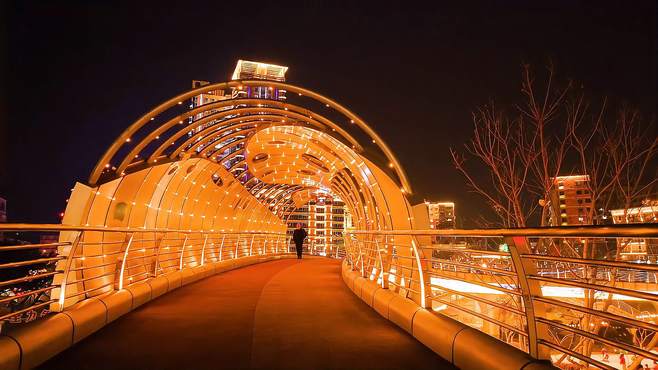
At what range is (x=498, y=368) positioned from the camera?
3.66 m

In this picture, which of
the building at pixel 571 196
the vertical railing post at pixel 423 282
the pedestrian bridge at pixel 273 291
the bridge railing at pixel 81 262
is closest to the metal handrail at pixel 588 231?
the pedestrian bridge at pixel 273 291

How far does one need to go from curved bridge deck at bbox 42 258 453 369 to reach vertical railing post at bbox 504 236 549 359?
1033mm

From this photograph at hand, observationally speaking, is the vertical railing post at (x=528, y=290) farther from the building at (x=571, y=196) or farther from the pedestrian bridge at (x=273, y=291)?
the building at (x=571, y=196)

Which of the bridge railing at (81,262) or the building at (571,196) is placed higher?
the building at (571,196)

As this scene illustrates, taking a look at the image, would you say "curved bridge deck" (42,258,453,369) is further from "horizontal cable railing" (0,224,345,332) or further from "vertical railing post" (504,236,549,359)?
"vertical railing post" (504,236,549,359)

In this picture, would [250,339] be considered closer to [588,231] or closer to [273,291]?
[588,231]

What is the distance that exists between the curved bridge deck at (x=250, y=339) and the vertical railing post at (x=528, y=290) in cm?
103

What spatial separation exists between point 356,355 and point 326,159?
15009 millimetres

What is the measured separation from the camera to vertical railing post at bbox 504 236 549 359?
11.8 ft

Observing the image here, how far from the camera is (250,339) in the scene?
5516 mm

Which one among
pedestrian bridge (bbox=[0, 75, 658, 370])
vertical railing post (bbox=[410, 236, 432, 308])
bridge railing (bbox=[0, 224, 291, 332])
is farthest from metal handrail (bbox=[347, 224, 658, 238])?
bridge railing (bbox=[0, 224, 291, 332])

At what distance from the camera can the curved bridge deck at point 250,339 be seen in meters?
4.54

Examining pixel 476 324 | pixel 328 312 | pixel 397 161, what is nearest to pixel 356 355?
pixel 328 312

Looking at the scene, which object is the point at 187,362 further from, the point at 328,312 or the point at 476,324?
the point at 476,324
